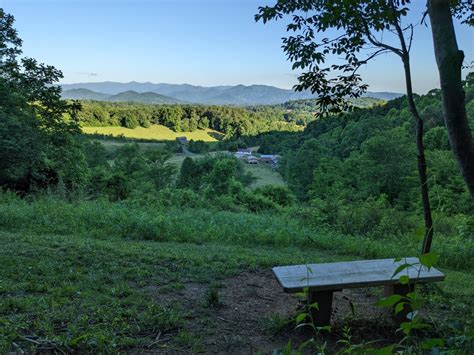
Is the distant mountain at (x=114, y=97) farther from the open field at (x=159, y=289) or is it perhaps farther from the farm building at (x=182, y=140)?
the open field at (x=159, y=289)

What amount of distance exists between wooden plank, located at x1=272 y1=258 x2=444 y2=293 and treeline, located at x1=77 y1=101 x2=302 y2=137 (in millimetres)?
76596

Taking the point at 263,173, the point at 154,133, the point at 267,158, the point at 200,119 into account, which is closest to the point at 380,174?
the point at 263,173

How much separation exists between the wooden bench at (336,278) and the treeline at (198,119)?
7662 cm

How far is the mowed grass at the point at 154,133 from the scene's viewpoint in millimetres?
69269

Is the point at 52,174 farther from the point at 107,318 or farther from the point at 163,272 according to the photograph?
the point at 107,318

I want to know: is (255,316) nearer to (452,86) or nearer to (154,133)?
(452,86)

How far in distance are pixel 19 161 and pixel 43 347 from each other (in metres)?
8.92

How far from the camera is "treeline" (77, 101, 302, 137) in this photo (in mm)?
78625

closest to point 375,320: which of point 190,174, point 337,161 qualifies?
point 337,161

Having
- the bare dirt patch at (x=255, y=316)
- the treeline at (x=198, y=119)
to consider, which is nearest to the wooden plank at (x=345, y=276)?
the bare dirt patch at (x=255, y=316)

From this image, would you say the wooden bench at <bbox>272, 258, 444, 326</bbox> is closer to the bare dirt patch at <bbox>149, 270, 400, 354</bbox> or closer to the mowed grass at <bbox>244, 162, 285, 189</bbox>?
the bare dirt patch at <bbox>149, 270, 400, 354</bbox>

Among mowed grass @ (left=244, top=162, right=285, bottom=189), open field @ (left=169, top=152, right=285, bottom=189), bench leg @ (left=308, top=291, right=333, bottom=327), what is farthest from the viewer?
open field @ (left=169, top=152, right=285, bottom=189)

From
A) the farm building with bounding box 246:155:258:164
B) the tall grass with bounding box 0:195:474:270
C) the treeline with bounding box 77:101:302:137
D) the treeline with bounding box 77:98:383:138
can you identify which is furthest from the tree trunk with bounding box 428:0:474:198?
the treeline with bounding box 77:101:302:137

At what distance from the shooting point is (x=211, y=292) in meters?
3.80
